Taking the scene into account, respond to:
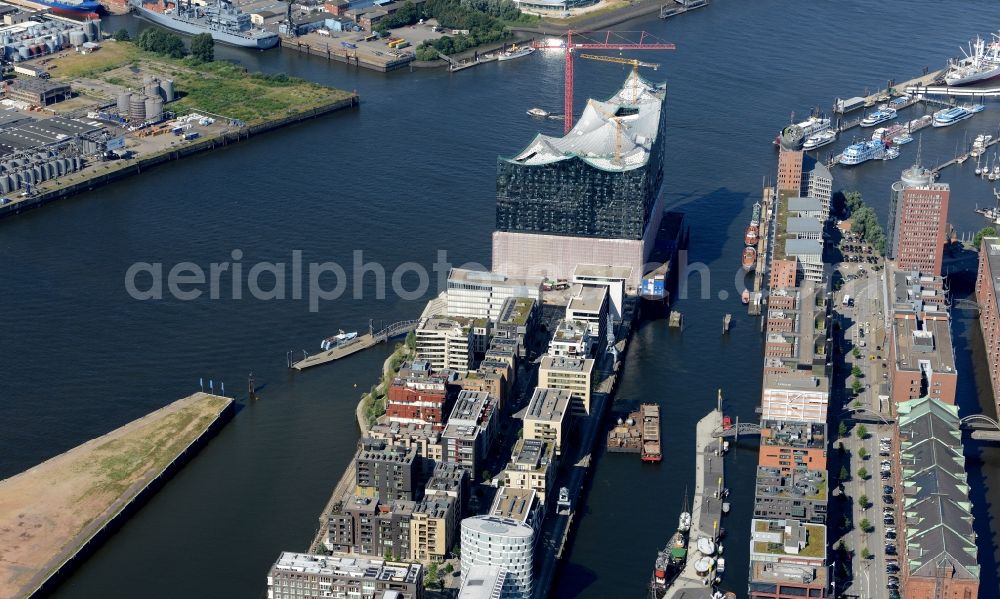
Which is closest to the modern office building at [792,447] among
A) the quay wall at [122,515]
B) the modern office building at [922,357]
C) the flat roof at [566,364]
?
the modern office building at [922,357]

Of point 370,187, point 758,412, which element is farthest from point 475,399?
point 370,187

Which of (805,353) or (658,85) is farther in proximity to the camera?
(658,85)

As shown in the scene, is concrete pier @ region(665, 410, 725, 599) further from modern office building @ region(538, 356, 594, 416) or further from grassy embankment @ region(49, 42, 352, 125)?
grassy embankment @ region(49, 42, 352, 125)

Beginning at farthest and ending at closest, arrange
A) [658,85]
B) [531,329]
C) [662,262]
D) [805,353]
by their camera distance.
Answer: [658,85] → [662,262] → [531,329] → [805,353]

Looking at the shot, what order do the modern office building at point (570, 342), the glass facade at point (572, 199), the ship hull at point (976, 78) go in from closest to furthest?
the modern office building at point (570, 342), the glass facade at point (572, 199), the ship hull at point (976, 78)

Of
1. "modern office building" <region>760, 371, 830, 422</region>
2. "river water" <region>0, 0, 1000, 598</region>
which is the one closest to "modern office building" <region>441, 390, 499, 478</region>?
"river water" <region>0, 0, 1000, 598</region>

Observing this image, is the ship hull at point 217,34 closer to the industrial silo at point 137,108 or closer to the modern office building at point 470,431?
the industrial silo at point 137,108

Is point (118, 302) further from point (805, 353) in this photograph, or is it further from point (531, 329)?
point (805, 353)
